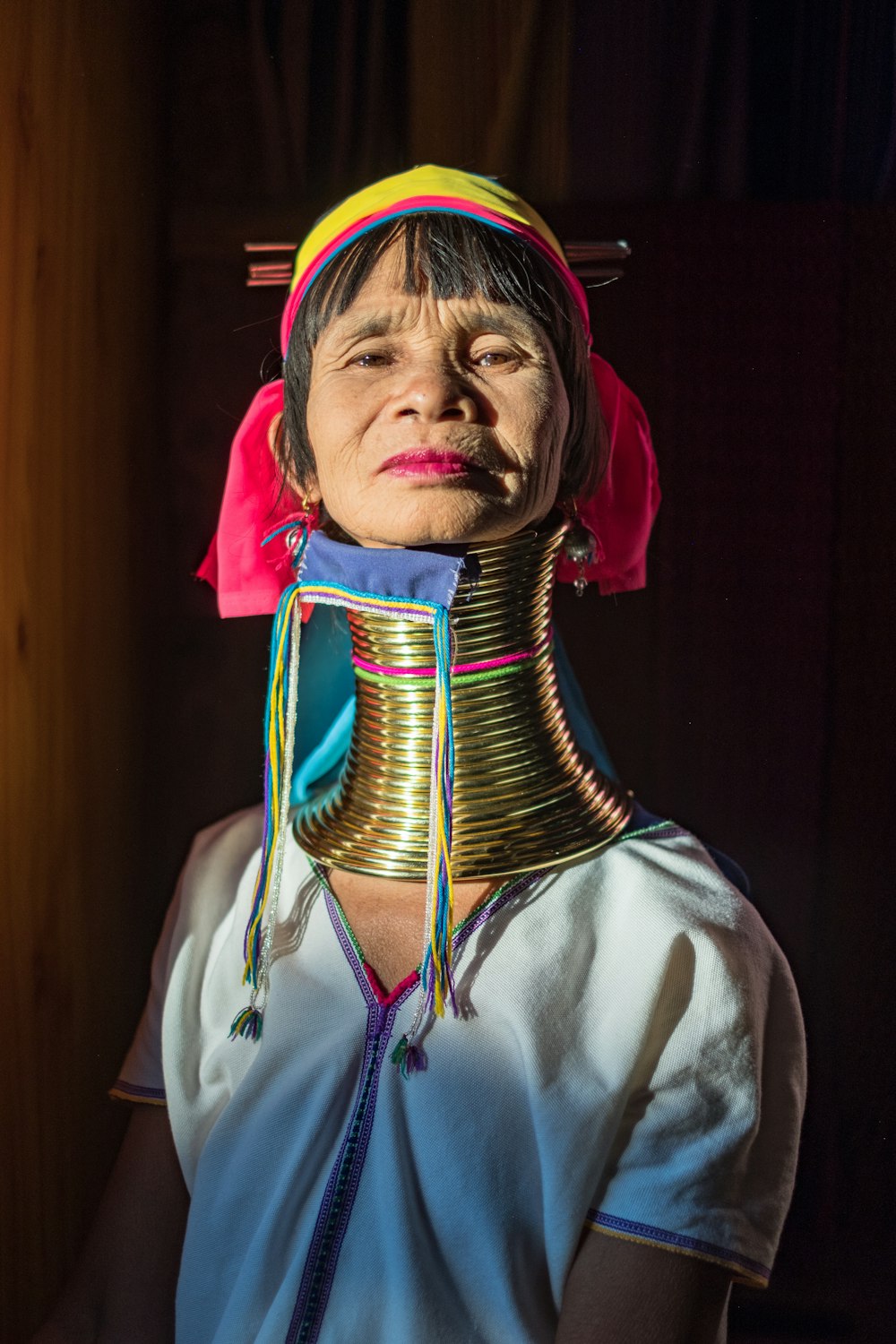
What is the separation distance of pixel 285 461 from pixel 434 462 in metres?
0.36

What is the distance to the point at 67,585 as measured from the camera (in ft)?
5.57

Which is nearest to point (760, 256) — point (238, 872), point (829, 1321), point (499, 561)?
point (499, 561)

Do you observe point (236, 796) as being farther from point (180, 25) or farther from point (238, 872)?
point (180, 25)

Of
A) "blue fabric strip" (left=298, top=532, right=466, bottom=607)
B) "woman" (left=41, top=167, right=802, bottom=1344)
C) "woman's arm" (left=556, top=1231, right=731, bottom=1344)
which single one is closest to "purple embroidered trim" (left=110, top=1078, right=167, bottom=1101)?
"woman" (left=41, top=167, right=802, bottom=1344)

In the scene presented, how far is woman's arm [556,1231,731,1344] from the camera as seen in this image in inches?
46.0

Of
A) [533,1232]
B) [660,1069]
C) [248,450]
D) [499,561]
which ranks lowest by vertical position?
[533,1232]

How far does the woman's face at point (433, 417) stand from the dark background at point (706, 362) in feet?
1.86

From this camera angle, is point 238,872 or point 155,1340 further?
point 238,872

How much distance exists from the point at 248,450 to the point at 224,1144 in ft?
2.99

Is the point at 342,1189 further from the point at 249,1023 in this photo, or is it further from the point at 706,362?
the point at 706,362

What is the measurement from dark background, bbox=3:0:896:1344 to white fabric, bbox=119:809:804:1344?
572 mm

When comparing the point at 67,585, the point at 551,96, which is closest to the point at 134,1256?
the point at 67,585

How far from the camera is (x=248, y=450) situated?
157 cm

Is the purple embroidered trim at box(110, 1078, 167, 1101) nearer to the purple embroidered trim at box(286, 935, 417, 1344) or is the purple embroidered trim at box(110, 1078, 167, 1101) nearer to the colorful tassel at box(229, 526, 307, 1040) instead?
the colorful tassel at box(229, 526, 307, 1040)
